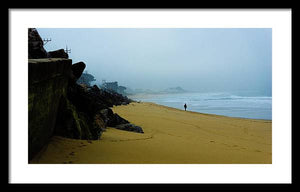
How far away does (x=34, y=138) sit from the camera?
9.70 feet

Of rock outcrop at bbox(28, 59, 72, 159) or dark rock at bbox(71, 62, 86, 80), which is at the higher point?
dark rock at bbox(71, 62, 86, 80)

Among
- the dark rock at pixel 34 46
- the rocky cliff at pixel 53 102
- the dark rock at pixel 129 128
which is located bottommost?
the dark rock at pixel 129 128

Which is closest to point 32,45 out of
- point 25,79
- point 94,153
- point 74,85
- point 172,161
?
point 74,85

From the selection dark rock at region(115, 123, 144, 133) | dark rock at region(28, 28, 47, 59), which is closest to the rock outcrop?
dark rock at region(28, 28, 47, 59)

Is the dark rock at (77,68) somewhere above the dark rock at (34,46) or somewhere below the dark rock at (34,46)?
below

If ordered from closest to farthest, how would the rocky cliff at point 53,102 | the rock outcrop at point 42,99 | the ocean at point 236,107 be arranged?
the rock outcrop at point 42,99, the rocky cliff at point 53,102, the ocean at point 236,107

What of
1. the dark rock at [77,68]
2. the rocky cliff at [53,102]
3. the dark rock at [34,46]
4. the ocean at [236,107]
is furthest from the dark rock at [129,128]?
the ocean at [236,107]

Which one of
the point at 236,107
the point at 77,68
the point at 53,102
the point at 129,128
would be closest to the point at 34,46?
the point at 77,68

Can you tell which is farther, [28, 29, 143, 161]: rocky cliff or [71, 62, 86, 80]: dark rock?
[71, 62, 86, 80]: dark rock

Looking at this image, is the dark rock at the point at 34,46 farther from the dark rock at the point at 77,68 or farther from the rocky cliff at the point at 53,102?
the dark rock at the point at 77,68

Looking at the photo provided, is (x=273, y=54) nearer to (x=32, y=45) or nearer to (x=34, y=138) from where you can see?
(x=34, y=138)

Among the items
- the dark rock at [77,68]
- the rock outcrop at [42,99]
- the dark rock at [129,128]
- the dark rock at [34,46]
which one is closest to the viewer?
the rock outcrop at [42,99]

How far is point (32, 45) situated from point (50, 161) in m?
2.80

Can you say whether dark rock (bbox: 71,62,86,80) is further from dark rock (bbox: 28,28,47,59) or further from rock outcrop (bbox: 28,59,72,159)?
rock outcrop (bbox: 28,59,72,159)
